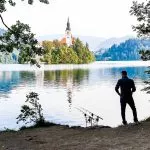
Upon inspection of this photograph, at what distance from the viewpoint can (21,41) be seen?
1955 cm

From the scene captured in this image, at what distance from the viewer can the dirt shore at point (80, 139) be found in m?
13.8

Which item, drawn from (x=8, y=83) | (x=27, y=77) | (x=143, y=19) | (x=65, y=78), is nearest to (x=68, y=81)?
(x=65, y=78)

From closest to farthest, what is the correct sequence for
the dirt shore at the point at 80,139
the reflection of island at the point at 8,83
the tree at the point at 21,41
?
the dirt shore at the point at 80,139 < the tree at the point at 21,41 < the reflection of island at the point at 8,83

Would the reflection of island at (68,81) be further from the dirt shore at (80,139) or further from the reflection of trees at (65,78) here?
the dirt shore at (80,139)

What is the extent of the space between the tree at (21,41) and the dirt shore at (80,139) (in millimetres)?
3685

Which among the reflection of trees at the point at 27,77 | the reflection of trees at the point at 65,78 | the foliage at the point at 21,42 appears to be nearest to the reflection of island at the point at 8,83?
the reflection of trees at the point at 27,77

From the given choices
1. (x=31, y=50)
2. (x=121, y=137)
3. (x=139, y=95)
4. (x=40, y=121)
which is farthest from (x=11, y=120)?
(x=139, y=95)

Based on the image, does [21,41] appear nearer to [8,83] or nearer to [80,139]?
[80,139]

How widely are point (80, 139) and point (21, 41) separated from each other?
19.9 ft

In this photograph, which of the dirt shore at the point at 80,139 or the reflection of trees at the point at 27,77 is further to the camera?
the reflection of trees at the point at 27,77

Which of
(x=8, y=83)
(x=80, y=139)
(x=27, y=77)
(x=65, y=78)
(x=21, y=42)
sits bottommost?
(x=8, y=83)

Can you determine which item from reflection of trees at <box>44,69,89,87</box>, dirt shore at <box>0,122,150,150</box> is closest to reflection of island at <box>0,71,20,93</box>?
reflection of trees at <box>44,69,89,87</box>

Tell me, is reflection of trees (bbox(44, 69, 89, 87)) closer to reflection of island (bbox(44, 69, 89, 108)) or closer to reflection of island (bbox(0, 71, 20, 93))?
reflection of island (bbox(44, 69, 89, 108))

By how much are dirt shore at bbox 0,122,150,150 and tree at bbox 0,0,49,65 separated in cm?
368
